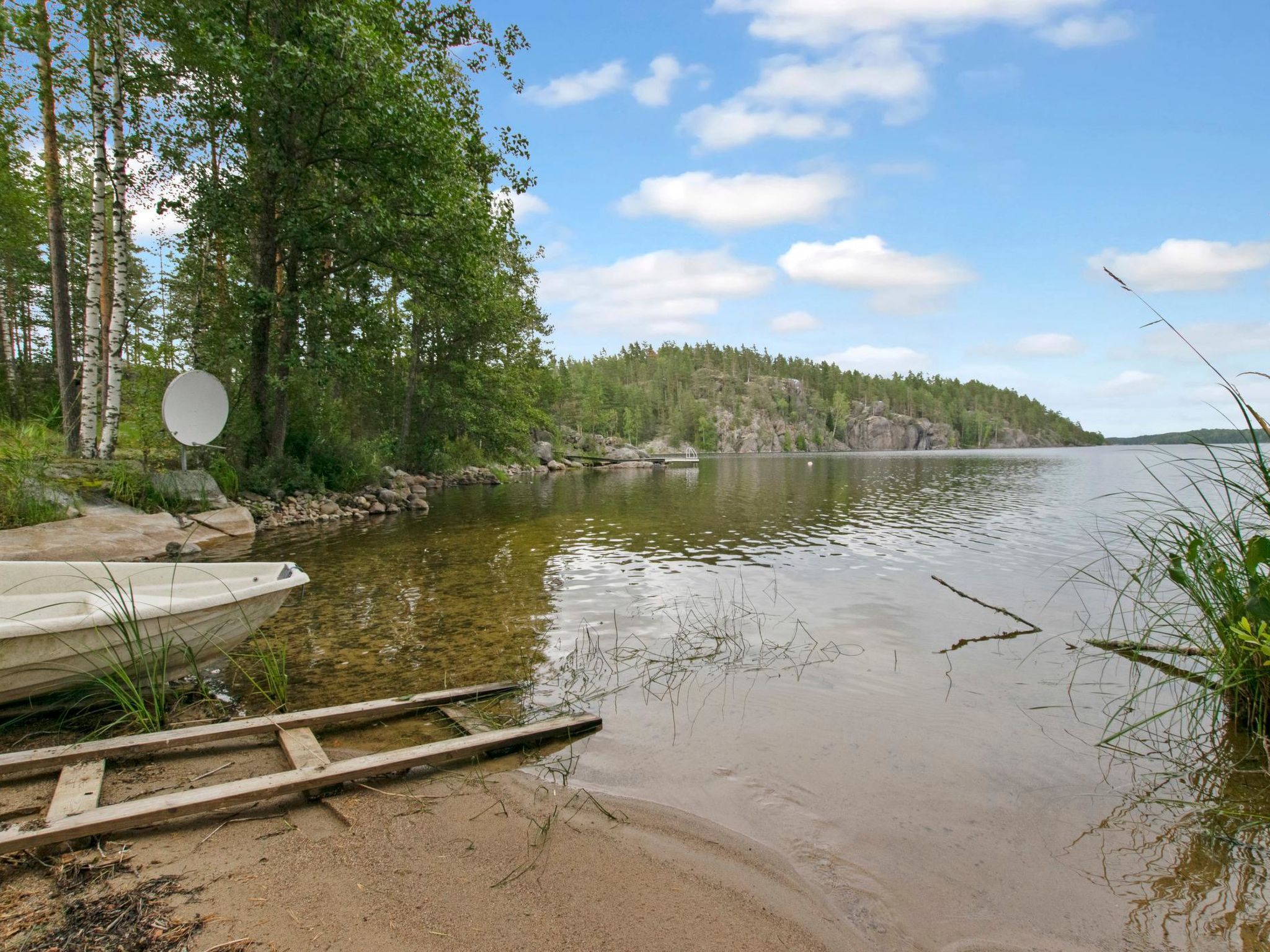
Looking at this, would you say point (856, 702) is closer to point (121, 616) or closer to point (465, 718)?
point (465, 718)

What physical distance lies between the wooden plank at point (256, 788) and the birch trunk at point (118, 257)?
1408cm

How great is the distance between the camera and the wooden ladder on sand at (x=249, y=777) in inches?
127

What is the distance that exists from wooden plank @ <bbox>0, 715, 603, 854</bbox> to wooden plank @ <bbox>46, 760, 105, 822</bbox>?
0.44 ft

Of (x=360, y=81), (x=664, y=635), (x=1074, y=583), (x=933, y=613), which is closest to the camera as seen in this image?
(x=664, y=635)

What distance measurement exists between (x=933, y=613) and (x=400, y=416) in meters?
30.1

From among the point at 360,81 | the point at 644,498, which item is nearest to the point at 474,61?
the point at 360,81

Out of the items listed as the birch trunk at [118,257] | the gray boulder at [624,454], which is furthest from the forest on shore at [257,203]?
the gray boulder at [624,454]

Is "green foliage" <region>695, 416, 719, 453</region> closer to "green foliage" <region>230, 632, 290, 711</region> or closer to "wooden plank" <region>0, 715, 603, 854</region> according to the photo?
"green foliage" <region>230, 632, 290, 711</region>

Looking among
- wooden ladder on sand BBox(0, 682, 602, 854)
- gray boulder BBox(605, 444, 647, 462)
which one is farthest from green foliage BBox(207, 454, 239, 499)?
gray boulder BBox(605, 444, 647, 462)

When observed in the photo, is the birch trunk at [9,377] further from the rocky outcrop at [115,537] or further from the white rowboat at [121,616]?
the white rowboat at [121,616]

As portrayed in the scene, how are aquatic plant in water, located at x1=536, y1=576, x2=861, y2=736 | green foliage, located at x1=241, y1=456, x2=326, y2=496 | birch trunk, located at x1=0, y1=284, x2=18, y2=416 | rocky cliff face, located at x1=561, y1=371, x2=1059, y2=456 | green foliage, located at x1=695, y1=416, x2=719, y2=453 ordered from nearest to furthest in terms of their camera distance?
aquatic plant in water, located at x1=536, y1=576, x2=861, y2=736 → green foliage, located at x1=241, y1=456, x2=326, y2=496 → birch trunk, located at x1=0, y1=284, x2=18, y2=416 → green foliage, located at x1=695, y1=416, x2=719, y2=453 → rocky cliff face, located at x1=561, y1=371, x2=1059, y2=456

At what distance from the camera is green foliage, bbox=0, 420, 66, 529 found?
1023 centimetres

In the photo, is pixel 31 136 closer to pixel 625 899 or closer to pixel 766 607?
pixel 766 607

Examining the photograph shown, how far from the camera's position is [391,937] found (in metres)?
2.70
